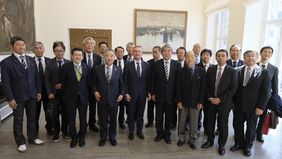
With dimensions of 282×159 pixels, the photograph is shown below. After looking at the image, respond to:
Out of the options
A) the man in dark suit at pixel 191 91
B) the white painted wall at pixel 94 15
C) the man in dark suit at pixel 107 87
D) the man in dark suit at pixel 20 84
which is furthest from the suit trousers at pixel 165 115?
the white painted wall at pixel 94 15

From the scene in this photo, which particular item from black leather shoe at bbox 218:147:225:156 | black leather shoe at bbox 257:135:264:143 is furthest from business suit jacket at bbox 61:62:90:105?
black leather shoe at bbox 257:135:264:143

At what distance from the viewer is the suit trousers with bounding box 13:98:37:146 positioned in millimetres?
2971

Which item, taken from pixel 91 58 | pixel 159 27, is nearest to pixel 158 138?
pixel 91 58

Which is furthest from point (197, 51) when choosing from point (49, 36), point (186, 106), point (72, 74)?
point (49, 36)

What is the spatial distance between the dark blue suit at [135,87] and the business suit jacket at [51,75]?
1.02 m

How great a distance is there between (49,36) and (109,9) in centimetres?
208

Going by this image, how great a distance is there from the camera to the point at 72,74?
2.99m

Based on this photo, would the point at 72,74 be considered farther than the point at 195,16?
No

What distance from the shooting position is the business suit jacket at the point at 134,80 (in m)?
3.24

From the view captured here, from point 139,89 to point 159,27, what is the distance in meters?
4.32

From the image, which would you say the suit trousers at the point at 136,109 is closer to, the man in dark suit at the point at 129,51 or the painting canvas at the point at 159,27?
the man in dark suit at the point at 129,51

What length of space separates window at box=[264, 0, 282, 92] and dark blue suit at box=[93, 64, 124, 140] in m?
3.74

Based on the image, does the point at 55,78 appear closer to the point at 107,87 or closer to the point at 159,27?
the point at 107,87

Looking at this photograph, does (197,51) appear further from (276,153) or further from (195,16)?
(195,16)
